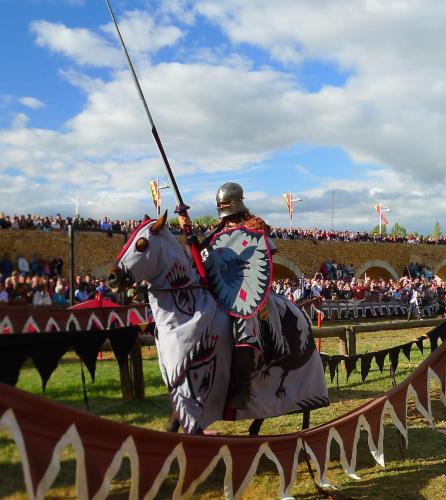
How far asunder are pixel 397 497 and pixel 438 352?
123 cm

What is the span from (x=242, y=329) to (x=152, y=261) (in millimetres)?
779

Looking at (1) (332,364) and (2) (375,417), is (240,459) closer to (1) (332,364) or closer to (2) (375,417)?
(2) (375,417)

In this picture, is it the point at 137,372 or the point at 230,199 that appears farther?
the point at 137,372

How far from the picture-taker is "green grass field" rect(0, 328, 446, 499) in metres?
2.10

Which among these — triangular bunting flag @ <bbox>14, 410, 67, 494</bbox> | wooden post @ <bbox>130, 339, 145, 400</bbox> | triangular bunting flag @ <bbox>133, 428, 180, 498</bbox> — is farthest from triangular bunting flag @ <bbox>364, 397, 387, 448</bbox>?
wooden post @ <bbox>130, 339, 145, 400</bbox>

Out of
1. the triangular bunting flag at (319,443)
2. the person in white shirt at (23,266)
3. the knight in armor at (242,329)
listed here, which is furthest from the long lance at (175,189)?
the person in white shirt at (23,266)

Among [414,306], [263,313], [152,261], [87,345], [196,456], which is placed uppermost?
[152,261]

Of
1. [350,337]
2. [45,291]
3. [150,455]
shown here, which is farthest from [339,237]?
[150,455]

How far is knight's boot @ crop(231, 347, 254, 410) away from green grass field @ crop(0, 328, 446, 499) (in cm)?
64

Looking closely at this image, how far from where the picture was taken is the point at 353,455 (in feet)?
12.1

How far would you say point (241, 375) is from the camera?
3.73 m

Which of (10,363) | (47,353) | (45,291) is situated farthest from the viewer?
(45,291)

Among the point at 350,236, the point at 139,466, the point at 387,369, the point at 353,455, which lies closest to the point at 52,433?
the point at 139,466

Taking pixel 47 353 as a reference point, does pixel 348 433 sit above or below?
below
